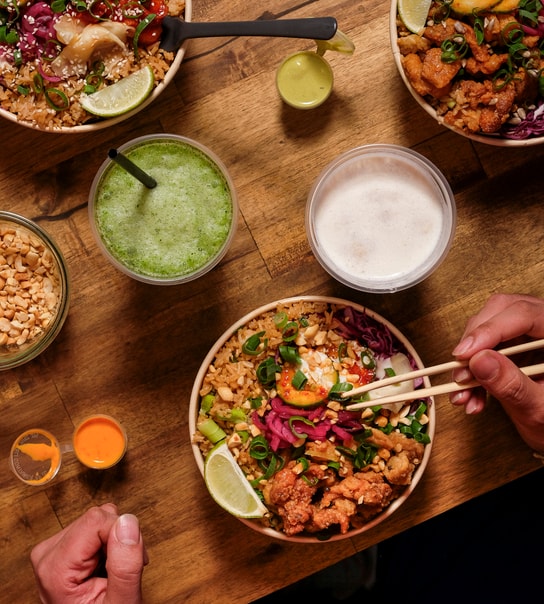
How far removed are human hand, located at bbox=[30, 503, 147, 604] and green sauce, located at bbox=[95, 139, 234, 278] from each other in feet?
2.69

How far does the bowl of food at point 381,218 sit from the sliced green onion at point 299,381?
335 mm

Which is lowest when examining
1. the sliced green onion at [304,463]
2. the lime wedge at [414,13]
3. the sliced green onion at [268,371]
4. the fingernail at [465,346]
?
the sliced green onion at [304,463]

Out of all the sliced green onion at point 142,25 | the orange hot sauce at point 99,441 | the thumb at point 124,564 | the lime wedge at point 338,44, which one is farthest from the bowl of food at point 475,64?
the thumb at point 124,564

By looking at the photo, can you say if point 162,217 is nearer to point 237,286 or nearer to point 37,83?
point 237,286

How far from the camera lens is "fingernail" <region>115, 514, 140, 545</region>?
207 cm

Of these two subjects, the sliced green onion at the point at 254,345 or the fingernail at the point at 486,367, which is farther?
the sliced green onion at the point at 254,345

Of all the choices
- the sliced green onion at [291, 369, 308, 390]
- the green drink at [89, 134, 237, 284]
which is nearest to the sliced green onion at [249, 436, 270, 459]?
the sliced green onion at [291, 369, 308, 390]

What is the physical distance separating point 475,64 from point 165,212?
1.09 metres

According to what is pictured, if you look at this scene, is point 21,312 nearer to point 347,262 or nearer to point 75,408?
point 75,408

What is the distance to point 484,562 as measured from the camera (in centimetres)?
271

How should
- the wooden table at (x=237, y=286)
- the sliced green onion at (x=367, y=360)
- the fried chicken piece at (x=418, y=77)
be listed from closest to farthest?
the fried chicken piece at (x=418, y=77), the sliced green onion at (x=367, y=360), the wooden table at (x=237, y=286)

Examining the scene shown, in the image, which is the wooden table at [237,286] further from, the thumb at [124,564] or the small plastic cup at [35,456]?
the thumb at [124,564]

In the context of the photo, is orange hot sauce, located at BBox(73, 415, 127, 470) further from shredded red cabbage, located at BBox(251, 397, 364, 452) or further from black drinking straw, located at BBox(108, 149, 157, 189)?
black drinking straw, located at BBox(108, 149, 157, 189)

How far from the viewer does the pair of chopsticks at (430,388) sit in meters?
2.02
